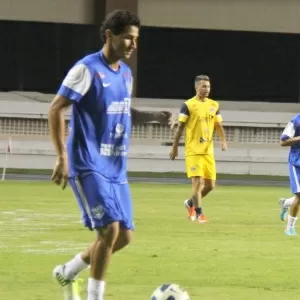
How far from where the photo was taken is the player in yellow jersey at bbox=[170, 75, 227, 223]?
1870cm

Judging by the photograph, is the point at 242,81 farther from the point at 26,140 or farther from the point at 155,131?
the point at 26,140

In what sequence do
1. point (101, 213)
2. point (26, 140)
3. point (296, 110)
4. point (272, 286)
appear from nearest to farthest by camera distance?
1. point (101, 213)
2. point (272, 286)
3. point (26, 140)
4. point (296, 110)

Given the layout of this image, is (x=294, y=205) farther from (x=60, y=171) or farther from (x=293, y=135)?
(x=60, y=171)

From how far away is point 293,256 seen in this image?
44.5 ft

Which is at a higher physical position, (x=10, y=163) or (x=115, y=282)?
(x=115, y=282)

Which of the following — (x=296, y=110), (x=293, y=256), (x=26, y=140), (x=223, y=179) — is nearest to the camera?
(x=293, y=256)

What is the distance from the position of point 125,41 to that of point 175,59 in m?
36.1

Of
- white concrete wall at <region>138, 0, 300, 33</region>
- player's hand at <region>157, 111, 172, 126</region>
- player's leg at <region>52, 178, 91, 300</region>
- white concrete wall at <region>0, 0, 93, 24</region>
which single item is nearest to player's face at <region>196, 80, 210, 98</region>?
player's hand at <region>157, 111, 172, 126</region>

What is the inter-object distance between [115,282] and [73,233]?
4.98 meters

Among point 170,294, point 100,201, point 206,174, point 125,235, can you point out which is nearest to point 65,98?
point 100,201

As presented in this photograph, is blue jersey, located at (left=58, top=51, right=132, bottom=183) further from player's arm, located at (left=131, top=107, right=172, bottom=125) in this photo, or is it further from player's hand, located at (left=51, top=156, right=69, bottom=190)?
player's arm, located at (left=131, top=107, right=172, bottom=125)

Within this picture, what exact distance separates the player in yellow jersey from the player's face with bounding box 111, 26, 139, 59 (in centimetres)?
971

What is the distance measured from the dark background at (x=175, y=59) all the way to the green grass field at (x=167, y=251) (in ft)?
66.9

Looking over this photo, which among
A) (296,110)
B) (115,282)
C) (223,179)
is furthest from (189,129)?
(296,110)
